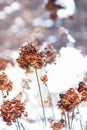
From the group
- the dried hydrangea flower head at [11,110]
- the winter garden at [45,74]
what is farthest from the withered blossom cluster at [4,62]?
the dried hydrangea flower head at [11,110]

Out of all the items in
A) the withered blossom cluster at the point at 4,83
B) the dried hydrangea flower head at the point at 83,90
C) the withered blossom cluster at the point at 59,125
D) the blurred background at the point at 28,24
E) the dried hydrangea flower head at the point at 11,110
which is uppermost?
the blurred background at the point at 28,24

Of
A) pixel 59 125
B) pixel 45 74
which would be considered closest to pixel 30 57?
pixel 45 74

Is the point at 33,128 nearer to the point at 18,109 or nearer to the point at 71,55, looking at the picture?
the point at 18,109

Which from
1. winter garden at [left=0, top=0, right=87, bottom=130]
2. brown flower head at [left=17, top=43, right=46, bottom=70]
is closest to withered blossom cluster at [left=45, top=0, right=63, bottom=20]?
winter garden at [left=0, top=0, right=87, bottom=130]

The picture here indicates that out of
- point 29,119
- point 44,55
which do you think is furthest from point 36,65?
point 29,119

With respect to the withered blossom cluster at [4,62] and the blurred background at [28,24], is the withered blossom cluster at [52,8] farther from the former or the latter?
the withered blossom cluster at [4,62]

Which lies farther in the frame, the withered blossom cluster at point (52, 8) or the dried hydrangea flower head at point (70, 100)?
the withered blossom cluster at point (52, 8)

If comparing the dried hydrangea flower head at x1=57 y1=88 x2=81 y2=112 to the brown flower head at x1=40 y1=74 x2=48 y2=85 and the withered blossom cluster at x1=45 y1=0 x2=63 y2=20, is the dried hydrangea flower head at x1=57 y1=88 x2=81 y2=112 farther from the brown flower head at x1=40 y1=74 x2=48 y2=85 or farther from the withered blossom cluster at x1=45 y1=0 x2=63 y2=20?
the withered blossom cluster at x1=45 y1=0 x2=63 y2=20
